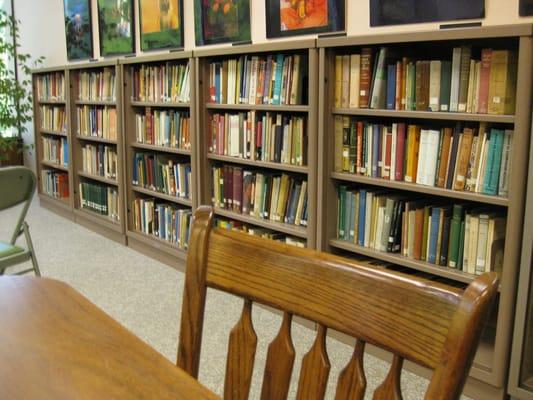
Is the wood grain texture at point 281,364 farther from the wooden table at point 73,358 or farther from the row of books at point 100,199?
the row of books at point 100,199

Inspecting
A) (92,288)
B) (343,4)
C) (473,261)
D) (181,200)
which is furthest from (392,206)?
(92,288)

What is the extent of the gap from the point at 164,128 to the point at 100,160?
115 cm

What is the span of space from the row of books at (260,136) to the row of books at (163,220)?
0.57 meters

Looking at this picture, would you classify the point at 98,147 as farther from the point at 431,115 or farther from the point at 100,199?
the point at 431,115

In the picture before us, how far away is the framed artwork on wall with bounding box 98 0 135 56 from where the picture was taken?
4.55 metres

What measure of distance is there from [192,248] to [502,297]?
4.94 ft

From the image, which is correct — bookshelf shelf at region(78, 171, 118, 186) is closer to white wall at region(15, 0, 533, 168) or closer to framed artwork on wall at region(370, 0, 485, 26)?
white wall at region(15, 0, 533, 168)

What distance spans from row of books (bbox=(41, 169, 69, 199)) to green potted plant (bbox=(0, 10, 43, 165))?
3.18 ft

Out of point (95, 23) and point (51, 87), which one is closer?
point (95, 23)

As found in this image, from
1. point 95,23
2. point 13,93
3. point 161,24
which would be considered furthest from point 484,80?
point 13,93

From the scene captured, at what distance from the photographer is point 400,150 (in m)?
2.50

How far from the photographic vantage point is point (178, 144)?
3844mm

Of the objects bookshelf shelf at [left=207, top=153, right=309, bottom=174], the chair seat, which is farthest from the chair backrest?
bookshelf shelf at [left=207, top=153, right=309, bottom=174]

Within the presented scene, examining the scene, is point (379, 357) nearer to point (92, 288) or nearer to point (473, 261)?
point (473, 261)
